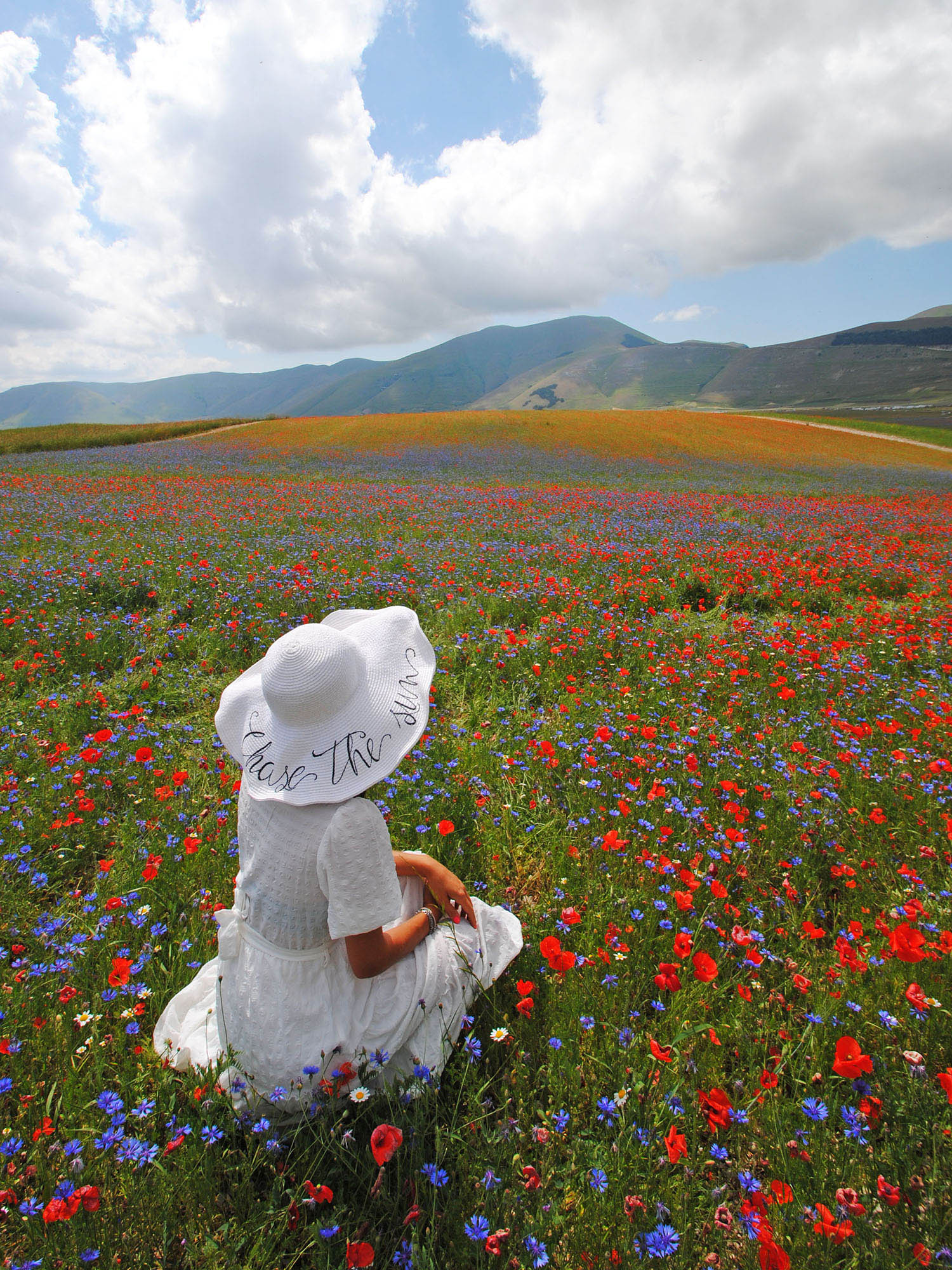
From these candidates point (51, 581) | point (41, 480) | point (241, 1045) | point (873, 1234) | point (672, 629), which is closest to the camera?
point (873, 1234)

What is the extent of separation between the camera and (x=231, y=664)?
207 inches

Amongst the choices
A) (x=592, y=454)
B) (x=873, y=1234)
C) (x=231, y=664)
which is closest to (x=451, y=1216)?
(x=873, y=1234)

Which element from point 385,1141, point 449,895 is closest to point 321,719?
point 449,895

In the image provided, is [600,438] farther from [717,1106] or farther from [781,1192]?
[781,1192]

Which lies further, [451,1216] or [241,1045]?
[241,1045]

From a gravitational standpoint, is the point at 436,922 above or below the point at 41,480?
below

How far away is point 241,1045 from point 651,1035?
1.40 meters

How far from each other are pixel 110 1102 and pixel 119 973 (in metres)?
0.54

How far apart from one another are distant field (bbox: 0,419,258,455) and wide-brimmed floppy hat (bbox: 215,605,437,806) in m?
35.1

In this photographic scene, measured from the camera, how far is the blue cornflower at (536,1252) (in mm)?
1375

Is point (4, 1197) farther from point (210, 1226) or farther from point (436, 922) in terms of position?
point (436, 922)

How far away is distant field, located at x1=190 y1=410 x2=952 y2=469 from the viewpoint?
106ft

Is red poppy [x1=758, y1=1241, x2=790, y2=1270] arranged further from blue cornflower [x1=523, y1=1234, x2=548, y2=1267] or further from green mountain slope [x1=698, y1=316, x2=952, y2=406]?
green mountain slope [x1=698, y1=316, x2=952, y2=406]

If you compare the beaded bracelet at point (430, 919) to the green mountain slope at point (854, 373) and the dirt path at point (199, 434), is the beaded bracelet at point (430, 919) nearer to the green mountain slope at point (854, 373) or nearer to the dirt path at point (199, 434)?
the dirt path at point (199, 434)
